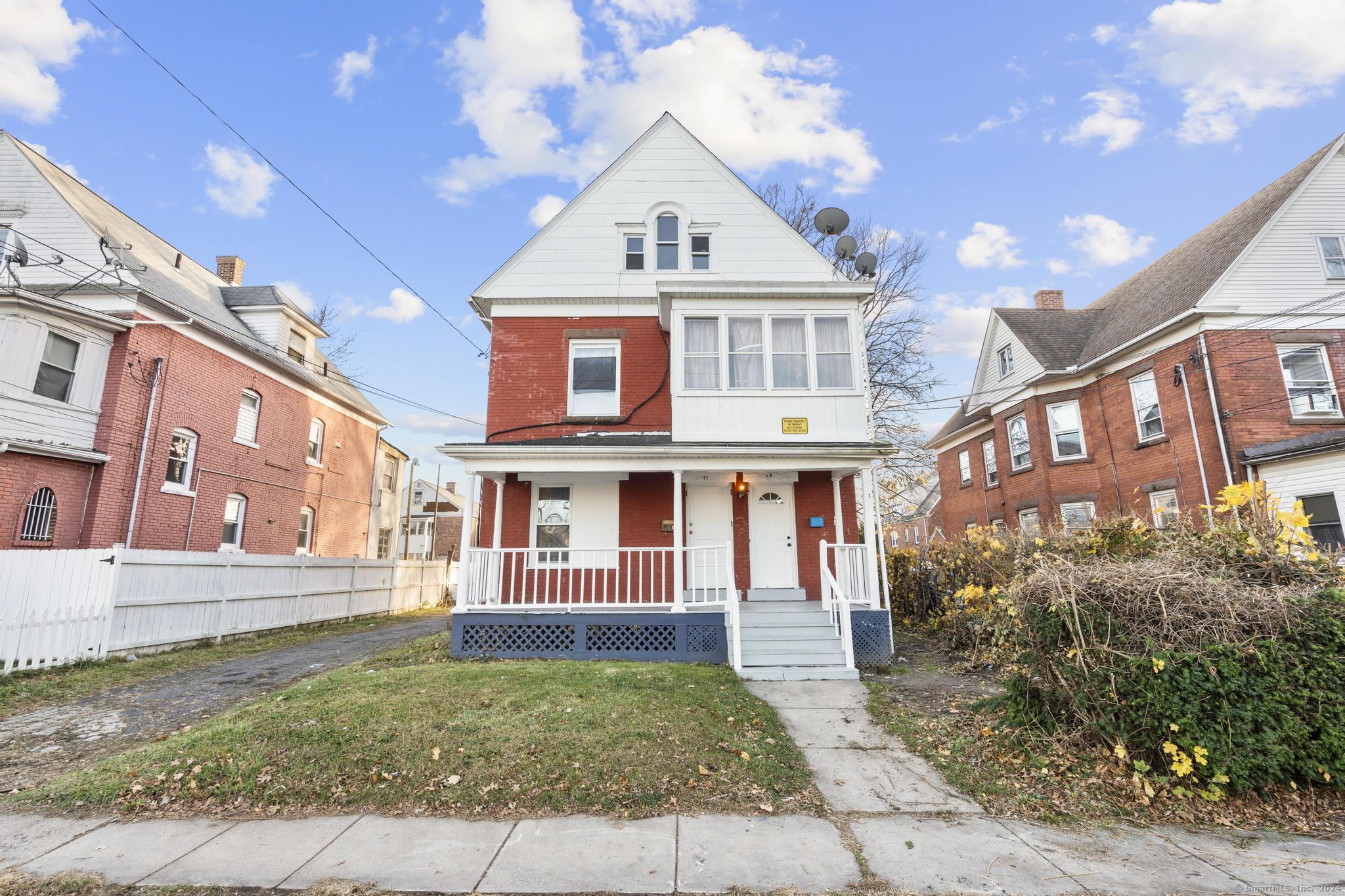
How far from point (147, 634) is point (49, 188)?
11150 mm

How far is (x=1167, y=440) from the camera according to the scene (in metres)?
14.8

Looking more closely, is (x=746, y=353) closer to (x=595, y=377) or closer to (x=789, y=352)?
(x=789, y=352)

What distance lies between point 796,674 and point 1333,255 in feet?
57.3

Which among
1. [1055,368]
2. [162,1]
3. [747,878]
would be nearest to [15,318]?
[162,1]

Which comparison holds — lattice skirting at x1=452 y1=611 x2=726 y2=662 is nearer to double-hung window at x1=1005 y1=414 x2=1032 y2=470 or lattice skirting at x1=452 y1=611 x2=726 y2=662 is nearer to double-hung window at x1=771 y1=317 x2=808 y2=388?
double-hung window at x1=771 y1=317 x2=808 y2=388

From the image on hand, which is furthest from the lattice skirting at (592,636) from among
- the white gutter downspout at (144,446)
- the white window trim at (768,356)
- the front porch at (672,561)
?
the white gutter downspout at (144,446)

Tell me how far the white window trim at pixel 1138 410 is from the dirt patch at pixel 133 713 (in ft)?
61.6

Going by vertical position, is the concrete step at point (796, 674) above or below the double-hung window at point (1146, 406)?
below

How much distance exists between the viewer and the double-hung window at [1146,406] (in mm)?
15281

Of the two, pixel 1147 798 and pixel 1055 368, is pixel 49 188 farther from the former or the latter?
pixel 1055 368

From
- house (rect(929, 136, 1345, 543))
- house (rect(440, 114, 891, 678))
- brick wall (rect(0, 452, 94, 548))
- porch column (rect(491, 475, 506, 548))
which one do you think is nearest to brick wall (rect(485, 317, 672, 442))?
house (rect(440, 114, 891, 678))

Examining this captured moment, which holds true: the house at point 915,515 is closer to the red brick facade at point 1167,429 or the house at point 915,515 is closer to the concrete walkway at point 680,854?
the red brick facade at point 1167,429

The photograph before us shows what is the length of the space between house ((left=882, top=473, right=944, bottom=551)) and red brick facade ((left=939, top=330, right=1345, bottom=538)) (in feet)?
13.1

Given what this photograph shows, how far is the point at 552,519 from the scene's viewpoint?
11.7 metres
